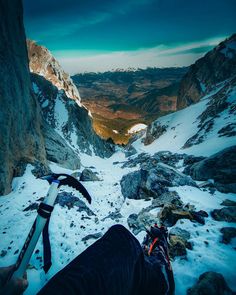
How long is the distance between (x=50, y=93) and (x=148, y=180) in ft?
142

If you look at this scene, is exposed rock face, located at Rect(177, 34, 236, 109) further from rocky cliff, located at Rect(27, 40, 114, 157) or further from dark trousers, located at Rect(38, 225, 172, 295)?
dark trousers, located at Rect(38, 225, 172, 295)

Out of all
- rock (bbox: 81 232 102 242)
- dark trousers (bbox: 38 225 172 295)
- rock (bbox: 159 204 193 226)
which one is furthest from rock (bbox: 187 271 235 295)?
rock (bbox: 81 232 102 242)

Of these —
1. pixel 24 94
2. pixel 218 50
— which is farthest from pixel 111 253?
pixel 218 50

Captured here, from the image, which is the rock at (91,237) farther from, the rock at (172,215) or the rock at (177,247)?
the rock at (177,247)

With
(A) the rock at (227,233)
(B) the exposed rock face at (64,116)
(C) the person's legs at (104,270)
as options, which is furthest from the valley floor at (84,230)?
(B) the exposed rock face at (64,116)

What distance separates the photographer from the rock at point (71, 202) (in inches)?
492

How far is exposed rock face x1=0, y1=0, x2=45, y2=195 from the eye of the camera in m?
14.0

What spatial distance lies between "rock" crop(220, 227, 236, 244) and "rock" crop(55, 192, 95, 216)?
301 inches

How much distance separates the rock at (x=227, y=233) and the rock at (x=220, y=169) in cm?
788

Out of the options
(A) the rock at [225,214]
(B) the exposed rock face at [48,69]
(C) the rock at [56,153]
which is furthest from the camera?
(B) the exposed rock face at [48,69]

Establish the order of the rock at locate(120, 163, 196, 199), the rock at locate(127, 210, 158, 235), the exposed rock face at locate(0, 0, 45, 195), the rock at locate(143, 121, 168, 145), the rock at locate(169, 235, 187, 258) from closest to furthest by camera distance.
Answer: the rock at locate(169, 235, 187, 258)
the rock at locate(127, 210, 158, 235)
the exposed rock face at locate(0, 0, 45, 195)
the rock at locate(120, 163, 196, 199)
the rock at locate(143, 121, 168, 145)

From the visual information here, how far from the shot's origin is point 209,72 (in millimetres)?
118750

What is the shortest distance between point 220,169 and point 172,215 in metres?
9.41

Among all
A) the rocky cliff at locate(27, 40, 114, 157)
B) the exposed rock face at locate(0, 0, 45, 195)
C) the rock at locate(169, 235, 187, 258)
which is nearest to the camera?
the rock at locate(169, 235, 187, 258)
